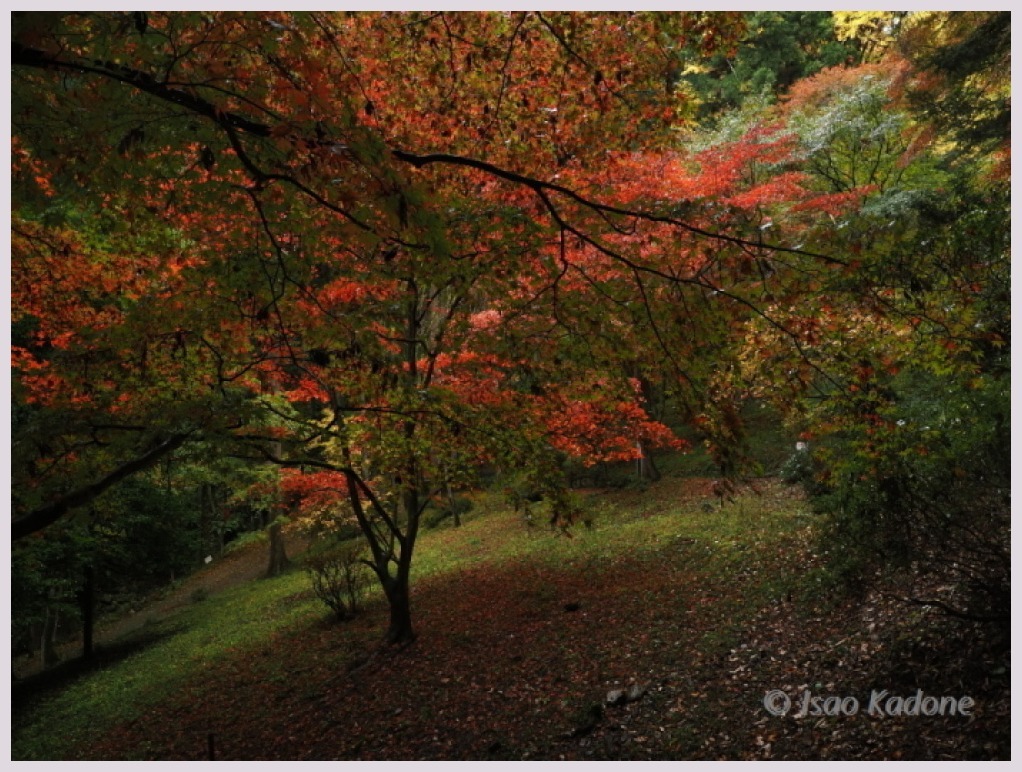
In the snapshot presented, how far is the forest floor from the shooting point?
476 cm

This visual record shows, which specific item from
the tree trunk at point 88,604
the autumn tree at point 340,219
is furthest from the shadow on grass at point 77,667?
the autumn tree at point 340,219

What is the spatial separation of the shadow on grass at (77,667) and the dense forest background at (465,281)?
2.38 metres

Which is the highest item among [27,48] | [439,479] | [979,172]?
[979,172]

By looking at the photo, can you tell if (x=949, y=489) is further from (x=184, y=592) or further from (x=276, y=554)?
(x=184, y=592)

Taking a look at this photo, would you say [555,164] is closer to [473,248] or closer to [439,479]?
[473,248]

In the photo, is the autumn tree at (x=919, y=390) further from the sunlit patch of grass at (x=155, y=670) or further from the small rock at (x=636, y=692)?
the sunlit patch of grass at (x=155, y=670)

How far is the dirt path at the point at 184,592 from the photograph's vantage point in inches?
642

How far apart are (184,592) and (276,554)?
466cm

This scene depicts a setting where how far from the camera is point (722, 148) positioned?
15836 mm

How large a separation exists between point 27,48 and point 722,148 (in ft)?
50.6

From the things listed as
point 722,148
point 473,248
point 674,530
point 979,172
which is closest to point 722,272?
point 473,248

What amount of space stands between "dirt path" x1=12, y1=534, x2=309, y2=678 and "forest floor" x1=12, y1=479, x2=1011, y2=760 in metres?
4.78

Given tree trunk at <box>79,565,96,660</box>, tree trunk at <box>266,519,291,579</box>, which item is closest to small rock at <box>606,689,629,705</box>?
tree trunk at <box>79,565,96,660</box>

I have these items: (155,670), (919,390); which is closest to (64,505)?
(919,390)
